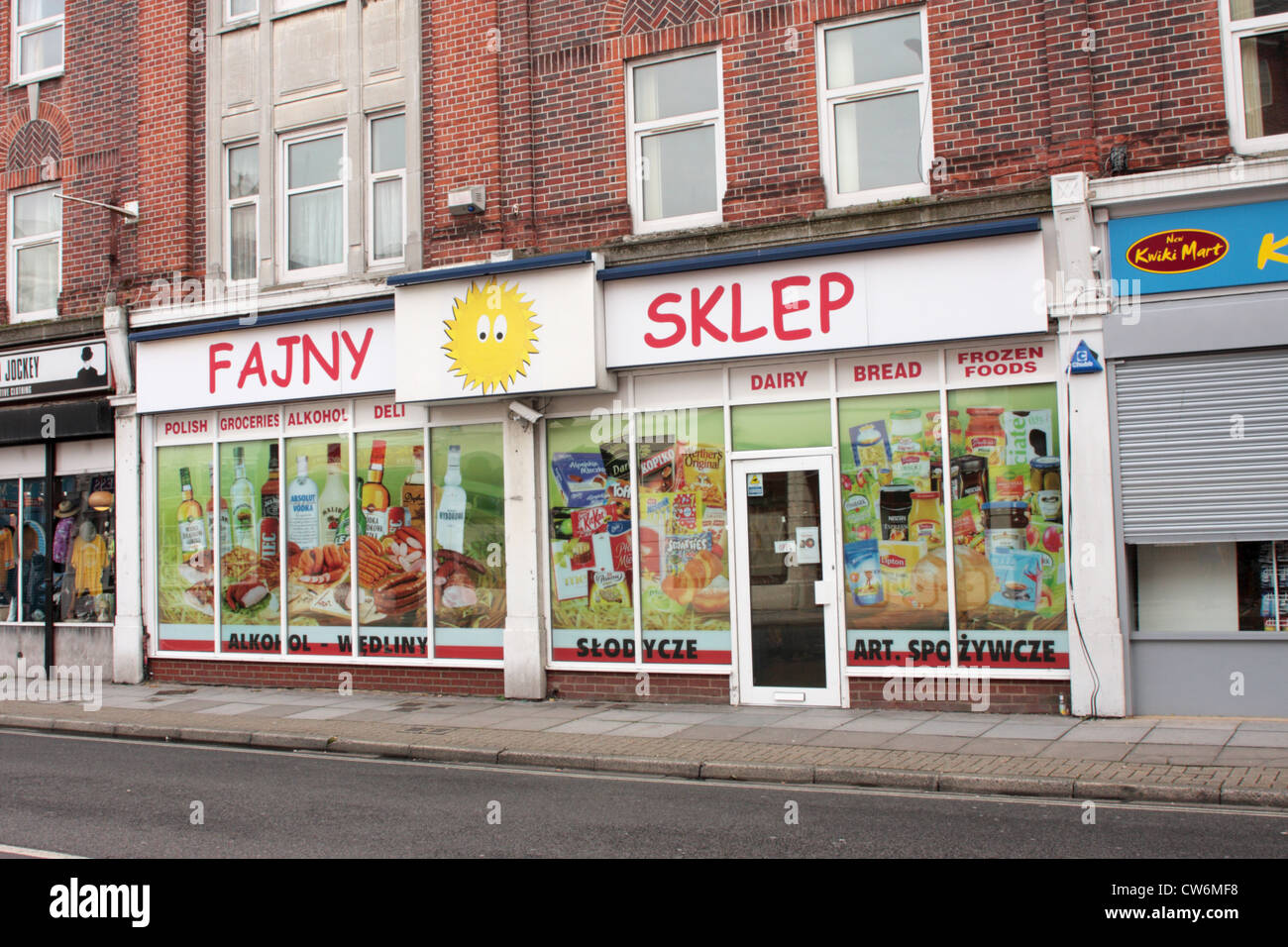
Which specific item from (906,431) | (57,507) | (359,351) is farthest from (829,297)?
(57,507)

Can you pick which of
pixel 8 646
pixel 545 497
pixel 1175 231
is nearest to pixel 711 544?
pixel 545 497

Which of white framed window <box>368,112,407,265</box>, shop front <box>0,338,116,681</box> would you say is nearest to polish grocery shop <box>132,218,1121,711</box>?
shop front <box>0,338,116,681</box>

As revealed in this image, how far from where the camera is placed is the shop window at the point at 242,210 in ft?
53.1

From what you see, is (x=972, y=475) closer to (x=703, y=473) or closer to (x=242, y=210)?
(x=703, y=473)

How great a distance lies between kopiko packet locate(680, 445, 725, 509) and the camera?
41.9ft

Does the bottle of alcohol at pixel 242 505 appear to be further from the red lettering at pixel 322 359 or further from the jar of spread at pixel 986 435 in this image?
the jar of spread at pixel 986 435

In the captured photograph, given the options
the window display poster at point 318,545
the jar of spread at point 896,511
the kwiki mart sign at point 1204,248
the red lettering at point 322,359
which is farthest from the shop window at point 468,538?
the kwiki mart sign at point 1204,248

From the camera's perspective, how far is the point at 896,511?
1198cm

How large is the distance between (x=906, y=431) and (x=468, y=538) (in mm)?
5403

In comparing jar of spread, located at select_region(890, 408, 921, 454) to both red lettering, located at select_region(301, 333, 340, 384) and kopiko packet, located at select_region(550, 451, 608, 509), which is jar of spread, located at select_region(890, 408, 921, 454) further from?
red lettering, located at select_region(301, 333, 340, 384)

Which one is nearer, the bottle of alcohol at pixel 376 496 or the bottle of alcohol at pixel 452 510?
the bottle of alcohol at pixel 452 510

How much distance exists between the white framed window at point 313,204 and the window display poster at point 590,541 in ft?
14.2

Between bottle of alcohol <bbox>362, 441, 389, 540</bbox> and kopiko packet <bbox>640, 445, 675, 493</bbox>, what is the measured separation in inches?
140

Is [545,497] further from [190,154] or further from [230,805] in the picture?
[190,154]
